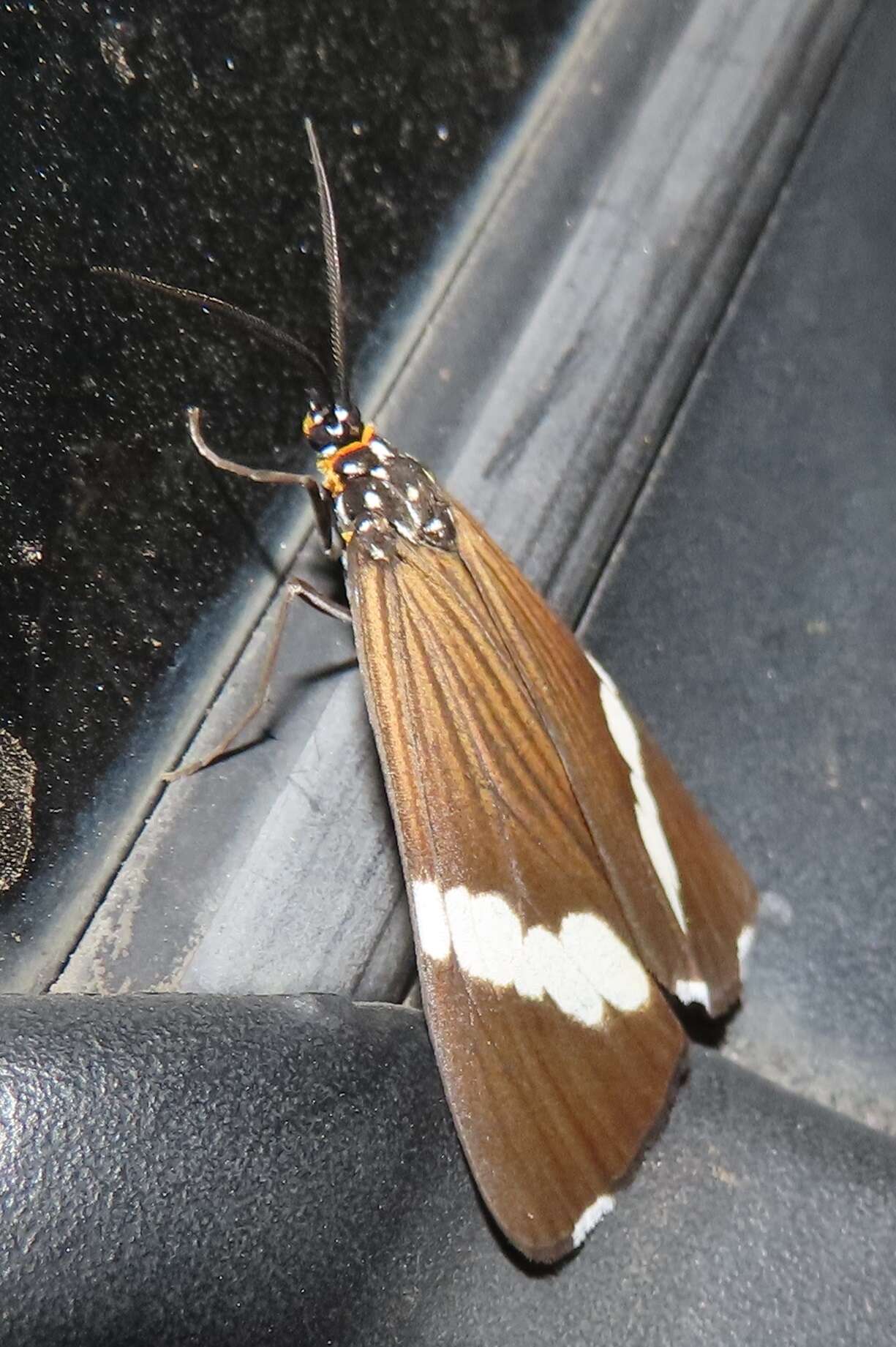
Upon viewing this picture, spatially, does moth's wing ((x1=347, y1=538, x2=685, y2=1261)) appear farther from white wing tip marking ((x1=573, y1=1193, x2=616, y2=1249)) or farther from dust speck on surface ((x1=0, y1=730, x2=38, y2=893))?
dust speck on surface ((x1=0, y1=730, x2=38, y2=893))

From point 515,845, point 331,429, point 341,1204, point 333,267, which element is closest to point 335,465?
point 331,429

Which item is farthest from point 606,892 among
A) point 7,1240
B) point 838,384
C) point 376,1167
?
point 838,384

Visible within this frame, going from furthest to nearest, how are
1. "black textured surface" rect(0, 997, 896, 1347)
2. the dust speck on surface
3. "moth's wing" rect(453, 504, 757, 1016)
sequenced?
"moth's wing" rect(453, 504, 757, 1016) → the dust speck on surface → "black textured surface" rect(0, 997, 896, 1347)

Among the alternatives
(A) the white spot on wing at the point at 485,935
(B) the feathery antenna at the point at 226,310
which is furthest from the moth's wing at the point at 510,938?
(B) the feathery antenna at the point at 226,310

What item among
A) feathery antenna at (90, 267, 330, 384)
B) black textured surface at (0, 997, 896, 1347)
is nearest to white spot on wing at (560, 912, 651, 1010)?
black textured surface at (0, 997, 896, 1347)

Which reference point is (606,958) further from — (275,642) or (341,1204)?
(275,642)

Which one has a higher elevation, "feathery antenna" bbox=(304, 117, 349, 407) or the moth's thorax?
"feathery antenna" bbox=(304, 117, 349, 407)
